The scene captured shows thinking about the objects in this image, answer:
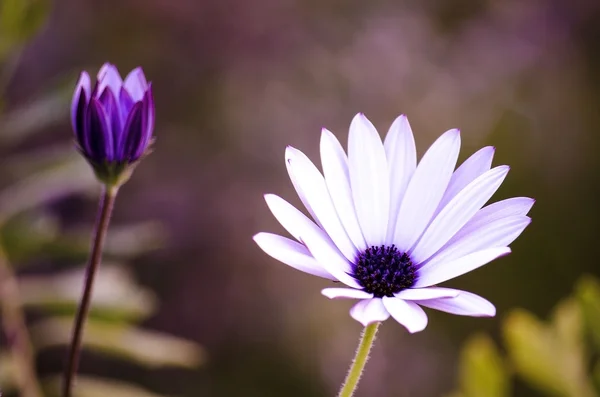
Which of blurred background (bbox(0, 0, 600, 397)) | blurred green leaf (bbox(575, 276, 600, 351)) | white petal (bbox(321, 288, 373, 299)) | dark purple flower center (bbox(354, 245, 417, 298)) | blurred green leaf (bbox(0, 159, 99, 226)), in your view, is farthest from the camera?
blurred background (bbox(0, 0, 600, 397))

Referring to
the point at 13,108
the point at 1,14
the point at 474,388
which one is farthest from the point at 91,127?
the point at 13,108

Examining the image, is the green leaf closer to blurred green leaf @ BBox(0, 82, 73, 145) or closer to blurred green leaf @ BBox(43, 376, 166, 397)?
blurred green leaf @ BBox(0, 82, 73, 145)

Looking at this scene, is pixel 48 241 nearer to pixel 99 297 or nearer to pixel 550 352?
pixel 99 297

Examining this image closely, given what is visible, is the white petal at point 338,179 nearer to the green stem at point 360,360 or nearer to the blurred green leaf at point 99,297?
the green stem at point 360,360

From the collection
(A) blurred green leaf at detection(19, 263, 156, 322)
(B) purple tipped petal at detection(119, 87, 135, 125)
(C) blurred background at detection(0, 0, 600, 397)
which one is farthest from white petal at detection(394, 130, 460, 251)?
(C) blurred background at detection(0, 0, 600, 397)

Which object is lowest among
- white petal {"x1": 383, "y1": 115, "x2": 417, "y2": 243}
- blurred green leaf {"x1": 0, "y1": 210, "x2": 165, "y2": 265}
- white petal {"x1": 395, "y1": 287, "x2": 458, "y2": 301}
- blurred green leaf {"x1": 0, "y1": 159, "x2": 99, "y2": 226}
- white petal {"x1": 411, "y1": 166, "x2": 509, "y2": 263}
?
white petal {"x1": 395, "y1": 287, "x2": 458, "y2": 301}
